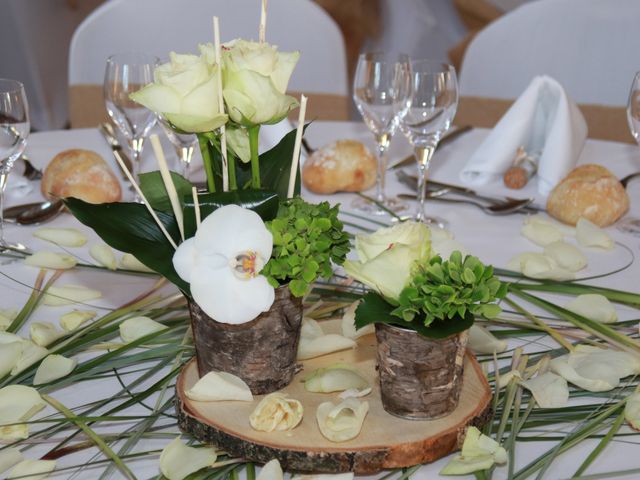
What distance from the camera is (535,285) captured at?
112cm

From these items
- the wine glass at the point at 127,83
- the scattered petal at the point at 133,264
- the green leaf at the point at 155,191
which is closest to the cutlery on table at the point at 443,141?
the wine glass at the point at 127,83

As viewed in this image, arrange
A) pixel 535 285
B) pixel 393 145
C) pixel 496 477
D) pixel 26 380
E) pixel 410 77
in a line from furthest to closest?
1. pixel 393 145
2. pixel 410 77
3. pixel 535 285
4. pixel 26 380
5. pixel 496 477

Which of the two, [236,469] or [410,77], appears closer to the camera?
[236,469]

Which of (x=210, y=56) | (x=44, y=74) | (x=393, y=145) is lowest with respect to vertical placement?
(x=44, y=74)

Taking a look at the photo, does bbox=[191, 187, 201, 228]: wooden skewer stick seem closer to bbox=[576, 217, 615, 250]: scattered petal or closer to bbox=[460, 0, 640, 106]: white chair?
bbox=[576, 217, 615, 250]: scattered petal

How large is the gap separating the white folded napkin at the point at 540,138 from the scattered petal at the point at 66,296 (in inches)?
28.3

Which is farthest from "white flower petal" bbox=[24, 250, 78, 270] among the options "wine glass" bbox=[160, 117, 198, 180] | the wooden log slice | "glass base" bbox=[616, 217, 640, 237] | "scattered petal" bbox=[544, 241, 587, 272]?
"glass base" bbox=[616, 217, 640, 237]

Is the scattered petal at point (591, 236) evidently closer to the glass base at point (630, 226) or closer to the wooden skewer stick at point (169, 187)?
the glass base at point (630, 226)

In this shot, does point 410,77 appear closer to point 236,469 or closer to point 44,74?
point 236,469

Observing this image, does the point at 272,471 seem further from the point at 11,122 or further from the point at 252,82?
the point at 11,122

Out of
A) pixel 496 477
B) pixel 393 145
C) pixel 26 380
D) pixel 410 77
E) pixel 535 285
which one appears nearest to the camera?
pixel 496 477

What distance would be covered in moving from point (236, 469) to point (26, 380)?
0.25m

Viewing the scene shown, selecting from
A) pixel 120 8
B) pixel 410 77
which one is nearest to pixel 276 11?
pixel 120 8

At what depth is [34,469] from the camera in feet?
2.38
